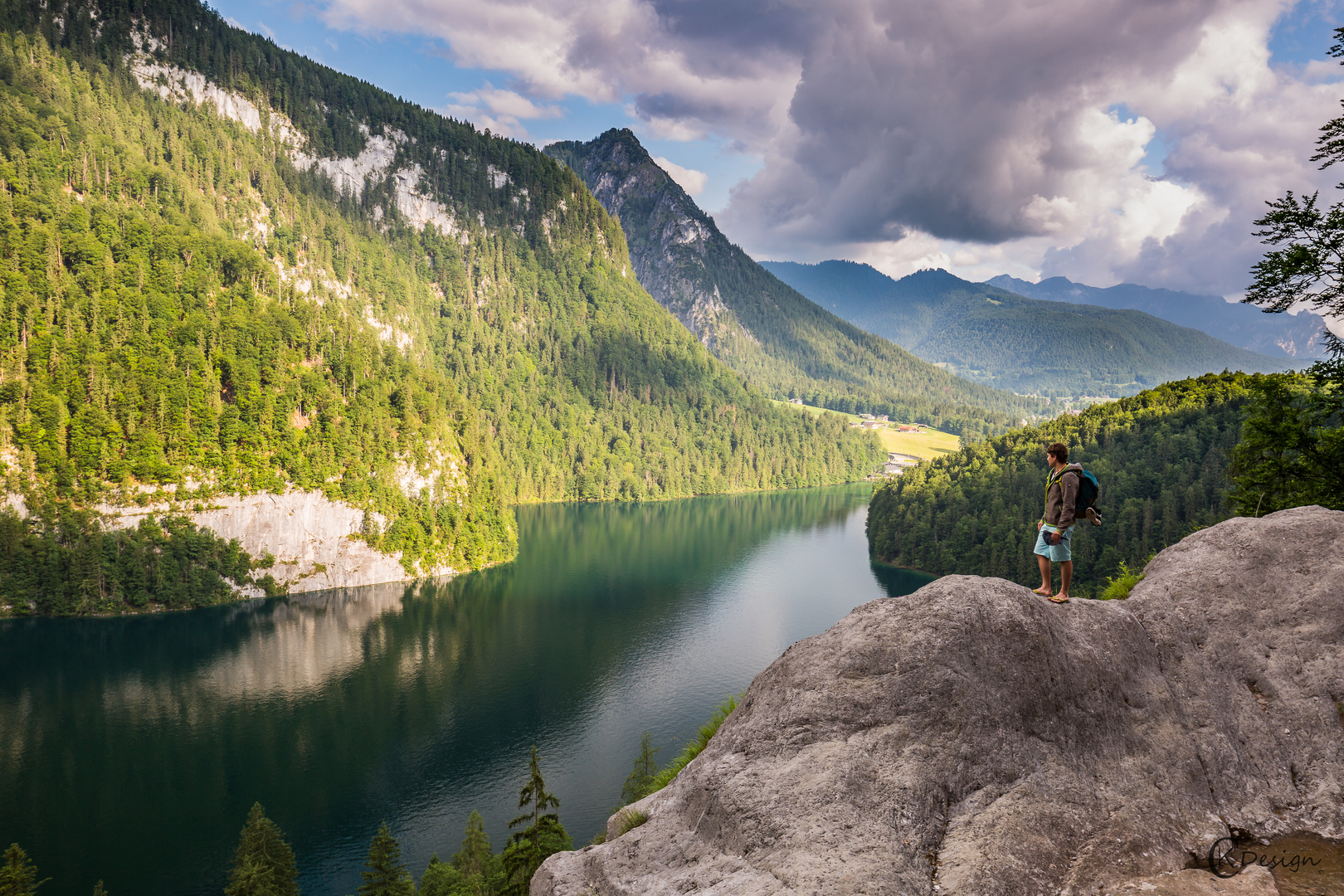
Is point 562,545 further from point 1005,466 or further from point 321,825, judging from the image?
point 321,825

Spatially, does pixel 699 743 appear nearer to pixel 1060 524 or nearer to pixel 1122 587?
pixel 1060 524

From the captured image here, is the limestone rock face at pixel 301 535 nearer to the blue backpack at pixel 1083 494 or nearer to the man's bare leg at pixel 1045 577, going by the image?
the man's bare leg at pixel 1045 577

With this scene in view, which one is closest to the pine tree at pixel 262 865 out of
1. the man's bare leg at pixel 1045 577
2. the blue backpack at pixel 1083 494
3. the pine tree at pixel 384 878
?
the pine tree at pixel 384 878

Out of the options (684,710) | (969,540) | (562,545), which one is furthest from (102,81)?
(969,540)

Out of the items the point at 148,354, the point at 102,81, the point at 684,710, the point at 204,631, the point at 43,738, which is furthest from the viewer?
the point at 102,81

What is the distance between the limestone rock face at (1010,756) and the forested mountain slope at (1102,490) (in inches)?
3239

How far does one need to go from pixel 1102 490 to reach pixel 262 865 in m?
120

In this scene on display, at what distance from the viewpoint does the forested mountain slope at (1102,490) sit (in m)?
89.5

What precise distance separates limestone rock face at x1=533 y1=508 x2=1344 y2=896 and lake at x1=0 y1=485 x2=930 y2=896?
4071cm

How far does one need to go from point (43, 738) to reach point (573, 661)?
4486 centimetres

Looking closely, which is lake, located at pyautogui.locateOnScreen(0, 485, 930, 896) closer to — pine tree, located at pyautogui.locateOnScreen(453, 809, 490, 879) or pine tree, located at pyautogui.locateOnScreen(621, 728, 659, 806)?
pine tree, located at pyautogui.locateOnScreen(621, 728, 659, 806)

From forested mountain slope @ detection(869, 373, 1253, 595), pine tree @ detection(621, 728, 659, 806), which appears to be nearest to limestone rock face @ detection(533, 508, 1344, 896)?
pine tree @ detection(621, 728, 659, 806)

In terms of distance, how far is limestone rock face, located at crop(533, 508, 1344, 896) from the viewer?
6734mm

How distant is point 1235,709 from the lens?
9141 mm
